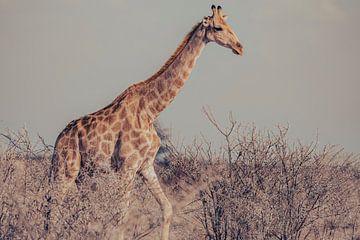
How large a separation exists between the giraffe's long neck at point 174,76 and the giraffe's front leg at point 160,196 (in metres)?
0.85

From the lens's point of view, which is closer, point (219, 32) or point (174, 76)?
point (219, 32)

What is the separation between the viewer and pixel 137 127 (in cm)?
1283

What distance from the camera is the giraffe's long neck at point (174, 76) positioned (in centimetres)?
1300

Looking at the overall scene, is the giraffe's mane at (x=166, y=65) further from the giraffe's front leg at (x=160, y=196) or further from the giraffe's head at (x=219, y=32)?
the giraffe's front leg at (x=160, y=196)

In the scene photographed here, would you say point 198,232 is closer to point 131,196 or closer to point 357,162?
point 131,196

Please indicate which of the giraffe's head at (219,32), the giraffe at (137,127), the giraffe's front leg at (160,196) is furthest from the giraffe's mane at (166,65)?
the giraffe's front leg at (160,196)

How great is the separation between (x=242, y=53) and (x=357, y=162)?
12.1 ft

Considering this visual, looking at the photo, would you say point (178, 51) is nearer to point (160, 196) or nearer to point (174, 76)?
point (174, 76)

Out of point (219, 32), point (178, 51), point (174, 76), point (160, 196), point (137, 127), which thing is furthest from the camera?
point (178, 51)

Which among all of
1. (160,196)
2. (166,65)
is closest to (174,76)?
(166,65)

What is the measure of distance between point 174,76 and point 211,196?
1.79 metres

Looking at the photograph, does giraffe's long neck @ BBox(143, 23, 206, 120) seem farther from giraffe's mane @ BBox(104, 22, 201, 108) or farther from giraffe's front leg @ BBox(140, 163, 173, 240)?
giraffe's front leg @ BBox(140, 163, 173, 240)

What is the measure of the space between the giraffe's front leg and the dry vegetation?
10.5 inches

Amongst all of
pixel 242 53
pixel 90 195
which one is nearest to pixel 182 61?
pixel 242 53
